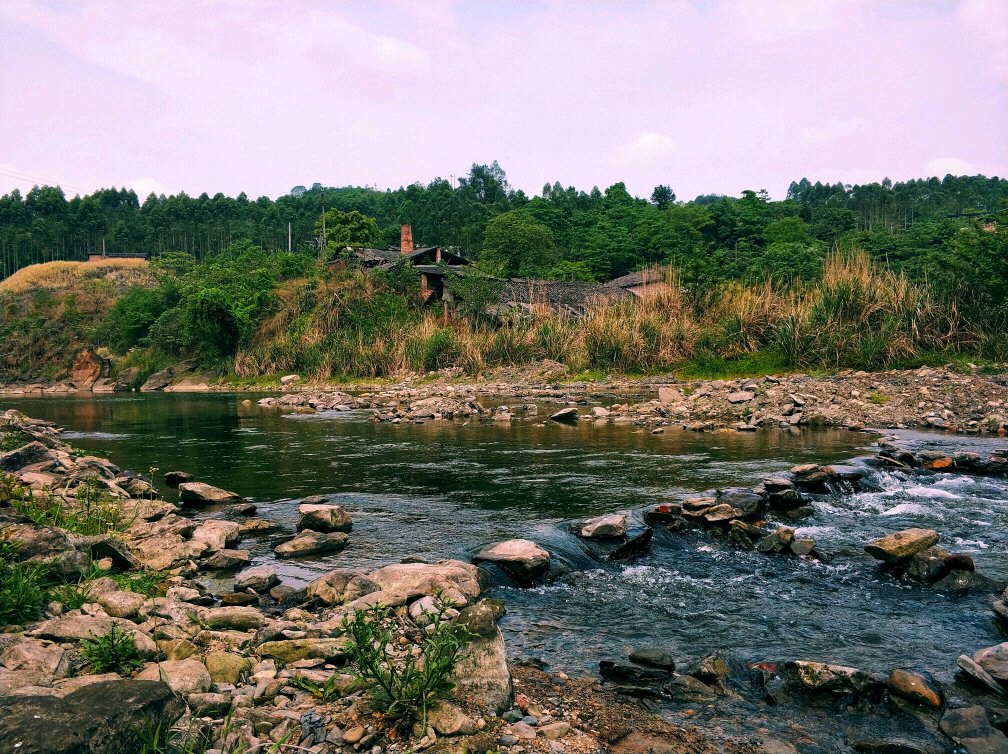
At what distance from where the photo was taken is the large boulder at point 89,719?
2.48m

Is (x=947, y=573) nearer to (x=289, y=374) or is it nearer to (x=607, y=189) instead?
(x=289, y=374)

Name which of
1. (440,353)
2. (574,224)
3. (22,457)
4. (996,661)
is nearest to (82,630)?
(996,661)

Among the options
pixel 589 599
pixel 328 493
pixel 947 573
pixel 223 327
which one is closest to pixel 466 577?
pixel 589 599

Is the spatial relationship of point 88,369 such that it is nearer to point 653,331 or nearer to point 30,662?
point 653,331

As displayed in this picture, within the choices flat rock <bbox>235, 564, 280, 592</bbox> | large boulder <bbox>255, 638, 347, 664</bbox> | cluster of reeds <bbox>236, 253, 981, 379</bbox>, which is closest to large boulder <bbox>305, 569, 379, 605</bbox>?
flat rock <bbox>235, 564, 280, 592</bbox>

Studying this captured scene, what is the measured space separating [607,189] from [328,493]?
71.0 m

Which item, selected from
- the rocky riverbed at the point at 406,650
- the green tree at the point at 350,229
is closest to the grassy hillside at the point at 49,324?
the green tree at the point at 350,229

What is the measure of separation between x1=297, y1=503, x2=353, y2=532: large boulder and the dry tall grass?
219 ft

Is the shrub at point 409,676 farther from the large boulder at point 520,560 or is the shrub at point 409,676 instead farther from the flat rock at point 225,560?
the flat rock at point 225,560

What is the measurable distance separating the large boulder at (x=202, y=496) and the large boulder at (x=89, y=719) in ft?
20.4

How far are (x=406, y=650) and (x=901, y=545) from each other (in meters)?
4.16

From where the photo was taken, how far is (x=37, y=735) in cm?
249

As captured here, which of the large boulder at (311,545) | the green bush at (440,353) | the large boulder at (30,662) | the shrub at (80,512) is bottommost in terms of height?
the large boulder at (311,545)

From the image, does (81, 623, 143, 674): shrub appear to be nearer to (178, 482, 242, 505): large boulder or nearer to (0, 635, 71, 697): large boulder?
(0, 635, 71, 697): large boulder
